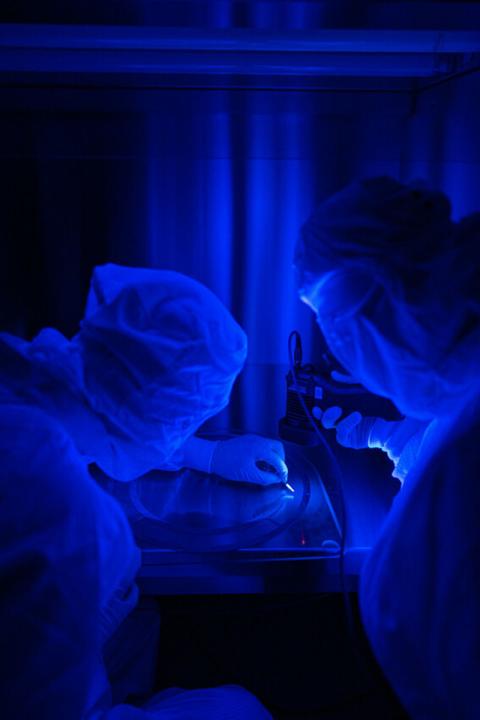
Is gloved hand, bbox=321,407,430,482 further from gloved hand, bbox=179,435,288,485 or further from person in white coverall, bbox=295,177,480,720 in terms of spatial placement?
person in white coverall, bbox=295,177,480,720

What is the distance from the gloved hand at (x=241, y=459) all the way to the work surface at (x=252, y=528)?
0.02m

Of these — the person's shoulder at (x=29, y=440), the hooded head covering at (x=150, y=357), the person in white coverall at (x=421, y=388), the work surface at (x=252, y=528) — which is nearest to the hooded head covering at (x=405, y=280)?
the person in white coverall at (x=421, y=388)

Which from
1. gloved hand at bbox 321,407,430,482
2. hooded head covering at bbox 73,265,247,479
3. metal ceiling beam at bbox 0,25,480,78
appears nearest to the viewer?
hooded head covering at bbox 73,265,247,479

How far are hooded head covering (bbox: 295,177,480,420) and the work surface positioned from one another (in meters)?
0.33

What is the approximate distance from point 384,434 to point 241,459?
0.32 m

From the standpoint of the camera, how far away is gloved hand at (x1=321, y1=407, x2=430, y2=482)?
108 centimetres

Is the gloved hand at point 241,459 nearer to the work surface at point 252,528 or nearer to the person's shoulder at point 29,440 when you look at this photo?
the work surface at point 252,528

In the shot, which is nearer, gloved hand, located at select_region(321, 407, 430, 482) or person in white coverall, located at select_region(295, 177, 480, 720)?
person in white coverall, located at select_region(295, 177, 480, 720)

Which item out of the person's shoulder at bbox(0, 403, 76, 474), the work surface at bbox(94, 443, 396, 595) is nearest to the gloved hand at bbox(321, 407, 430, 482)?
the work surface at bbox(94, 443, 396, 595)

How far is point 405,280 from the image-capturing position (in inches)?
28.0

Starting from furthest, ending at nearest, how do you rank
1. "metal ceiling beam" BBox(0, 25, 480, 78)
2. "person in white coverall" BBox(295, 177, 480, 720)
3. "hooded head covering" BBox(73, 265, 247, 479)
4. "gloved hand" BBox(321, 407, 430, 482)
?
"gloved hand" BBox(321, 407, 430, 482)
"metal ceiling beam" BBox(0, 25, 480, 78)
"hooded head covering" BBox(73, 265, 247, 479)
"person in white coverall" BBox(295, 177, 480, 720)

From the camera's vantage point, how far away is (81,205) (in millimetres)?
1364

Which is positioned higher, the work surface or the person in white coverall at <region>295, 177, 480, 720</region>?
the person in white coverall at <region>295, 177, 480, 720</region>

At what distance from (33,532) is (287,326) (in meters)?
0.96
